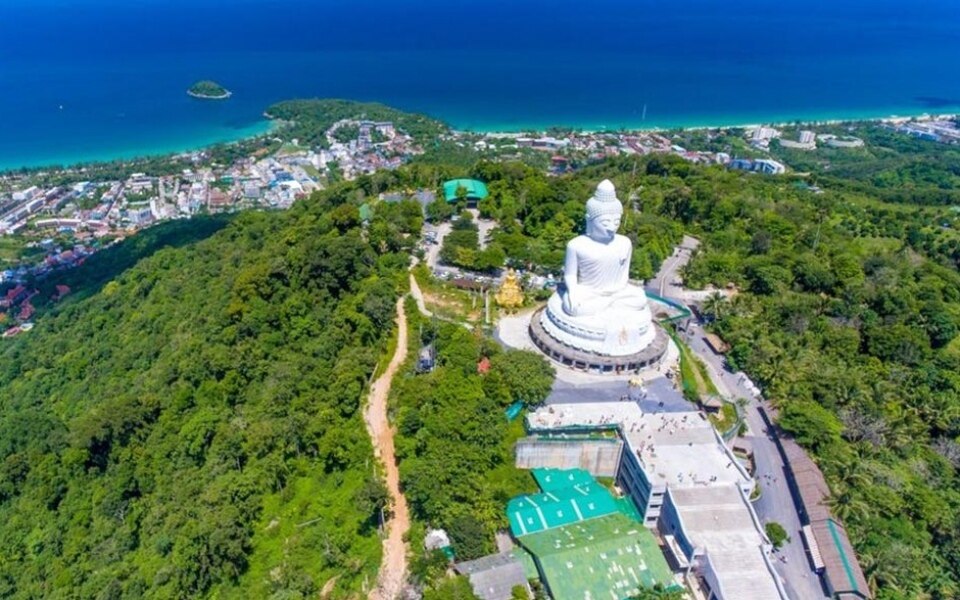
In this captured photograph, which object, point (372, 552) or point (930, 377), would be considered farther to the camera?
point (930, 377)

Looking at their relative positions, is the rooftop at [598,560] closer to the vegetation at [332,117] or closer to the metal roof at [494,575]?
the metal roof at [494,575]

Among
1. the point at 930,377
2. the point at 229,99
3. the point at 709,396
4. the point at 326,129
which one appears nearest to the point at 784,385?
the point at 709,396

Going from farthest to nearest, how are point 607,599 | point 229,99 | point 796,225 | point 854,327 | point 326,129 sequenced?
point 229,99, point 326,129, point 796,225, point 854,327, point 607,599

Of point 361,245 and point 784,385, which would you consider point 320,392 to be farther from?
point 784,385

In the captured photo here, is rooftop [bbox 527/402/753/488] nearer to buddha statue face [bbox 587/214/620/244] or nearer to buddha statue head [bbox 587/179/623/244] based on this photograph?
buddha statue face [bbox 587/214/620/244]

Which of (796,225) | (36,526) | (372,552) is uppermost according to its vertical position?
(796,225)

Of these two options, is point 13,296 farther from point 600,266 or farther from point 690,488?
point 690,488

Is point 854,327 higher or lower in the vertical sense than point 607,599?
higher

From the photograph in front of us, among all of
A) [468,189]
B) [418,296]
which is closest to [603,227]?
[418,296]
